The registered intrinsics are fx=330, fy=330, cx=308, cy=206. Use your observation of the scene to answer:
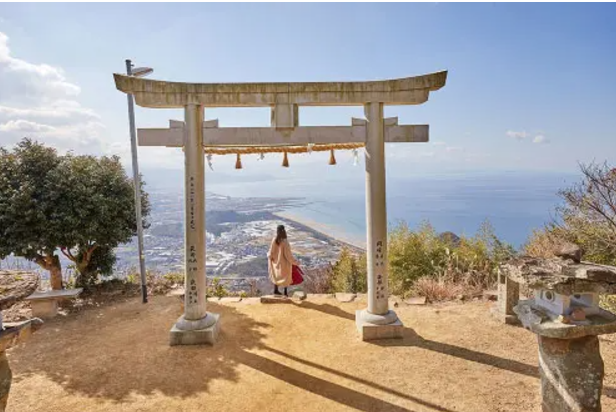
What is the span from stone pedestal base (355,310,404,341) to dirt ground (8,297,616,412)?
15 cm

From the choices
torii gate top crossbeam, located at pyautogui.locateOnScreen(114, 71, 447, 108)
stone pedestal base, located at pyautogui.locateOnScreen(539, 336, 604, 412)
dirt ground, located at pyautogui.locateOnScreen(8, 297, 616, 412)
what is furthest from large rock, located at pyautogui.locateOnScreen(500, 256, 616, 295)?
torii gate top crossbeam, located at pyautogui.locateOnScreen(114, 71, 447, 108)

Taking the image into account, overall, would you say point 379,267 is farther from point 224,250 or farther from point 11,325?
point 224,250

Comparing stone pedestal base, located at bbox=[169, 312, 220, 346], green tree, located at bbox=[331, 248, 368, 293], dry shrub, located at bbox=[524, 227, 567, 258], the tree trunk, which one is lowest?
green tree, located at bbox=[331, 248, 368, 293]

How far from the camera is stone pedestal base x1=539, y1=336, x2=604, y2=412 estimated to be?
3326mm

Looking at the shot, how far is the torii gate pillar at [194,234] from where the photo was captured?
6.22 m

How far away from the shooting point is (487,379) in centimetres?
500

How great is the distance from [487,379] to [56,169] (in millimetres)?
10313

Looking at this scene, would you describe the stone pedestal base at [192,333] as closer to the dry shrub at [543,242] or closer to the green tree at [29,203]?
the green tree at [29,203]

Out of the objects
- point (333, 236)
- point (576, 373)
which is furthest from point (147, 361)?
point (333, 236)

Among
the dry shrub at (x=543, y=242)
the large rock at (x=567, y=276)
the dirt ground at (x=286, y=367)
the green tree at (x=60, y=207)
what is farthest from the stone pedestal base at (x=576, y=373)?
the green tree at (x=60, y=207)

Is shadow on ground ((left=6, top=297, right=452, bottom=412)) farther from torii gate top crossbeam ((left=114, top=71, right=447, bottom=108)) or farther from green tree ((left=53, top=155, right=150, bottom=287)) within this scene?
torii gate top crossbeam ((left=114, top=71, right=447, bottom=108))

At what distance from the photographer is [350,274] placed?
1136 cm

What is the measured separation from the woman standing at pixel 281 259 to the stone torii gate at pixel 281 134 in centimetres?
268

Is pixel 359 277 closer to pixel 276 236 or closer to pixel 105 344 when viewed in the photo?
pixel 276 236
